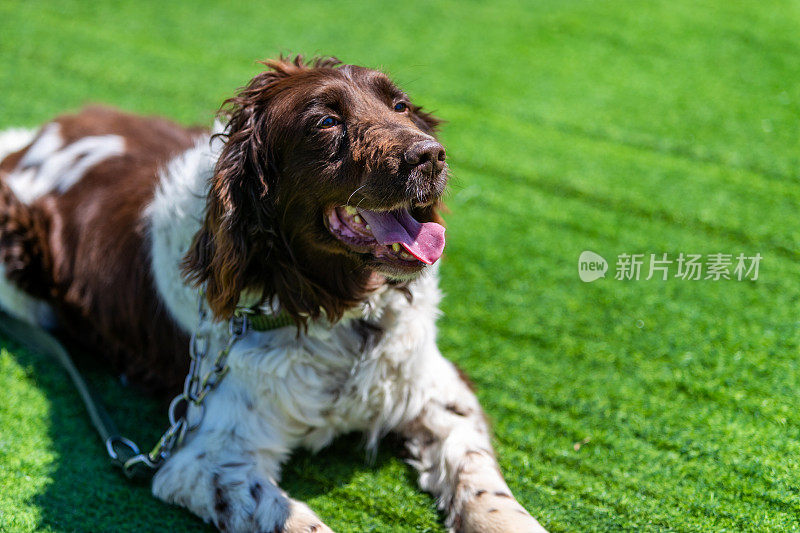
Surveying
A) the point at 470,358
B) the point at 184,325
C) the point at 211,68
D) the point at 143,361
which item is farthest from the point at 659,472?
the point at 211,68

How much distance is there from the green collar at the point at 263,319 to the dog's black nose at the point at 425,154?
0.75 meters

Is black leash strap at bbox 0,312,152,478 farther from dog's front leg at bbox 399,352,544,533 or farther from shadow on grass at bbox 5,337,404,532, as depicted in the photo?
dog's front leg at bbox 399,352,544,533

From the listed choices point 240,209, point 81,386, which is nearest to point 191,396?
point 81,386

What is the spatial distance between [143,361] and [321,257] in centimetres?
116

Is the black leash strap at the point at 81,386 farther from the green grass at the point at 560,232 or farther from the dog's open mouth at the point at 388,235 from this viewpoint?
the dog's open mouth at the point at 388,235

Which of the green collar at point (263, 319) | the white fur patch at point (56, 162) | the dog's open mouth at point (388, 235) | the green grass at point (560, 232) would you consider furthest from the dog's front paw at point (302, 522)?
the white fur patch at point (56, 162)

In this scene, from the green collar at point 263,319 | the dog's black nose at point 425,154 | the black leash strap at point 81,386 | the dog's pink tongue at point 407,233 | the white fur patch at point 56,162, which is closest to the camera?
the dog's black nose at point 425,154

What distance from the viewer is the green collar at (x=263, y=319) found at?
2.74 m

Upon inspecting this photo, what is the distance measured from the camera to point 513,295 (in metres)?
3.82

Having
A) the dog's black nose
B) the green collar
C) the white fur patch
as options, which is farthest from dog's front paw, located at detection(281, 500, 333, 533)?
the white fur patch

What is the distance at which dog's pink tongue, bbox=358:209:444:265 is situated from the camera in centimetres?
253

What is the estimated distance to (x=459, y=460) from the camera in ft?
9.15

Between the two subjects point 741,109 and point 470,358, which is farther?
point 741,109

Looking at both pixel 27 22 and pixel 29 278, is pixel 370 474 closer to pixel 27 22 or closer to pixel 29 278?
pixel 29 278
